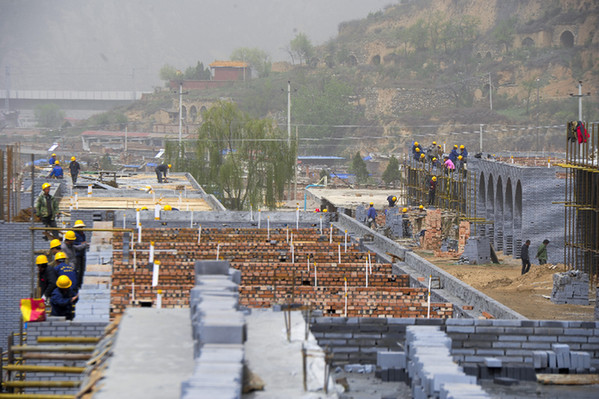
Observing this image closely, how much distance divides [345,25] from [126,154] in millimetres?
72473

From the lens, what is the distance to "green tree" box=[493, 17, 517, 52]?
146 meters

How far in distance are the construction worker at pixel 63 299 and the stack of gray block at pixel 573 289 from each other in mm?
17192

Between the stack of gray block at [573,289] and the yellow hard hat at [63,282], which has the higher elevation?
the yellow hard hat at [63,282]

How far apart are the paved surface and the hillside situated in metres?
102

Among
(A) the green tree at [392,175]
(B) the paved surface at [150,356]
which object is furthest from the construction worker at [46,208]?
(A) the green tree at [392,175]

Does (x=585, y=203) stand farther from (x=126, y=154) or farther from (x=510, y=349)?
(x=126, y=154)

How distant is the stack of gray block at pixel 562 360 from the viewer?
12.2 m

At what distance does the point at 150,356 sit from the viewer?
32.2ft

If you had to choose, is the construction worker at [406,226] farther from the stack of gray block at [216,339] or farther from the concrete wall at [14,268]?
the stack of gray block at [216,339]

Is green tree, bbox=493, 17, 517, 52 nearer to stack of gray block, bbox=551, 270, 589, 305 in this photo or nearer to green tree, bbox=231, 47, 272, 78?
green tree, bbox=231, 47, 272, 78

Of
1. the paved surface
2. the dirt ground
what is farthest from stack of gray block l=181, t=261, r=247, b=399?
the dirt ground

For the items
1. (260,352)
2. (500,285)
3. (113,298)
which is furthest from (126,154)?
(260,352)

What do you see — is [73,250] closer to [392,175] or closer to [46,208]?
[46,208]

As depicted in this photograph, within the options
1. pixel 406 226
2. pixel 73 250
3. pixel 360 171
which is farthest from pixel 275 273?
pixel 360 171
